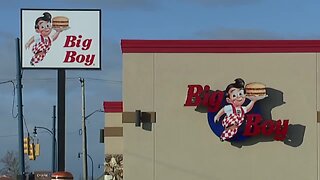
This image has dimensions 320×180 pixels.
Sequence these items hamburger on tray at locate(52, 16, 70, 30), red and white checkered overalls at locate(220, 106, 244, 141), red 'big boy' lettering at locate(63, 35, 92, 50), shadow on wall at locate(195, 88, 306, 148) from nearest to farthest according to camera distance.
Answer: red and white checkered overalls at locate(220, 106, 244, 141)
shadow on wall at locate(195, 88, 306, 148)
hamburger on tray at locate(52, 16, 70, 30)
red 'big boy' lettering at locate(63, 35, 92, 50)

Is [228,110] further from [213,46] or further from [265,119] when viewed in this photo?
[213,46]

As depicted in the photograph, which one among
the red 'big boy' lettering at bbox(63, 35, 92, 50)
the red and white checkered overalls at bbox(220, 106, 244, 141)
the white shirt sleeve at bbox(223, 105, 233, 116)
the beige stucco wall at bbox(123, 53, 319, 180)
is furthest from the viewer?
the red 'big boy' lettering at bbox(63, 35, 92, 50)

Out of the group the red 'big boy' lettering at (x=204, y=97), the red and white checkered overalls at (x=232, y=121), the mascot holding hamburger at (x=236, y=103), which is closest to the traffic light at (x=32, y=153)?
the red 'big boy' lettering at (x=204, y=97)

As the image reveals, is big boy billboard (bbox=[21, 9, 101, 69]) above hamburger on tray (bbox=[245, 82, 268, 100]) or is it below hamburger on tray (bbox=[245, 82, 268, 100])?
above

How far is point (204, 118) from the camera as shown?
79.0ft

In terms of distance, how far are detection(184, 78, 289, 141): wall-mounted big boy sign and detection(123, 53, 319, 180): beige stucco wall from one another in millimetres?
344

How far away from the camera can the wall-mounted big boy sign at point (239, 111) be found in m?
23.6

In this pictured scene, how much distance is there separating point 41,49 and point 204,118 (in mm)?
7419

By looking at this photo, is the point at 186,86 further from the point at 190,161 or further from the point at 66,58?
the point at 66,58

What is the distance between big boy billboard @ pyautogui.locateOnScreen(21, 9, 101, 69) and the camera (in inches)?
1103

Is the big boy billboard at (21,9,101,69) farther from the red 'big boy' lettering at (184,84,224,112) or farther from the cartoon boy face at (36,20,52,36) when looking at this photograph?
the red 'big boy' lettering at (184,84,224,112)

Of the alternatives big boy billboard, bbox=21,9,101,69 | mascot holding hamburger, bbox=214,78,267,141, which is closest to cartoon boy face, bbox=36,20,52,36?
big boy billboard, bbox=21,9,101,69

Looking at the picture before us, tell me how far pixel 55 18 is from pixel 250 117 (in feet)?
28.7

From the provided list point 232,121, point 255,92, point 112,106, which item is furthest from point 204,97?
point 112,106
